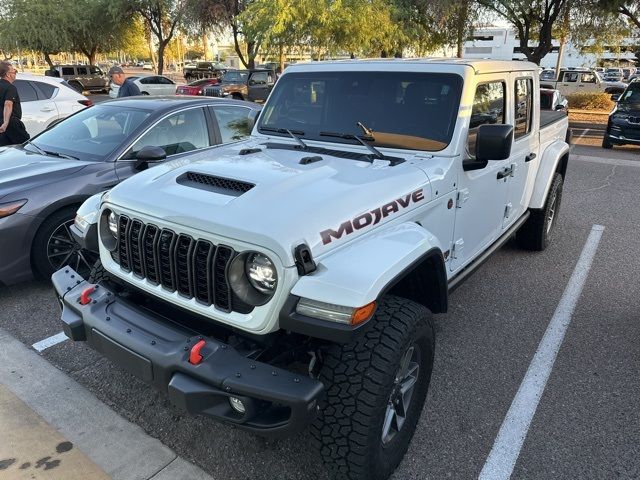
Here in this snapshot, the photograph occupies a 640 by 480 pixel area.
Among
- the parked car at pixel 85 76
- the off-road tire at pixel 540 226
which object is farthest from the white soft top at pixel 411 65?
the parked car at pixel 85 76

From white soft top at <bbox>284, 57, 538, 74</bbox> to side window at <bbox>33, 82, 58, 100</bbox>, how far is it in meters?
7.08

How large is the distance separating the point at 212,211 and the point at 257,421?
92cm

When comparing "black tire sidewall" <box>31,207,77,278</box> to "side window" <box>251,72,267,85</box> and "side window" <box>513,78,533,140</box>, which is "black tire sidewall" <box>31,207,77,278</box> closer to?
"side window" <box>513,78,533,140</box>

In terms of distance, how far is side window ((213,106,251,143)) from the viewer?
5.47m

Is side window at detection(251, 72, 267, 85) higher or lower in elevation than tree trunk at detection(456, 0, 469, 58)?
lower

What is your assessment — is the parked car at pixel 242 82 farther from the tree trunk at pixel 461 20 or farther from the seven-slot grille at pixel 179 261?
the seven-slot grille at pixel 179 261

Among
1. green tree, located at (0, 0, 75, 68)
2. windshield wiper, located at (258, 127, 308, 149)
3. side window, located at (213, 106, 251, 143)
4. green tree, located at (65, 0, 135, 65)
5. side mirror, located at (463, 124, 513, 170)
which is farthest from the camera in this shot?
green tree, located at (0, 0, 75, 68)

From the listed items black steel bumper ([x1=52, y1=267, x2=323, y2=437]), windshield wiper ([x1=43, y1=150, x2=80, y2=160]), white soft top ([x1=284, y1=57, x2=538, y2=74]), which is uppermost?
white soft top ([x1=284, y1=57, x2=538, y2=74])

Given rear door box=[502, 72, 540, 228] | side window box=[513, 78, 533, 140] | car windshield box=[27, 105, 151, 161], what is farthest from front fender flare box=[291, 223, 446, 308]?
car windshield box=[27, 105, 151, 161]

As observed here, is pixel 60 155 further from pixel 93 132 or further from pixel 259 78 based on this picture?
pixel 259 78

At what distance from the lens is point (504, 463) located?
2598mm

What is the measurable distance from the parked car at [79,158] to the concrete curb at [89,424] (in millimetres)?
778

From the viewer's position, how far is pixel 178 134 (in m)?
5.14

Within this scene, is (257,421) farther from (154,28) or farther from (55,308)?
(154,28)
